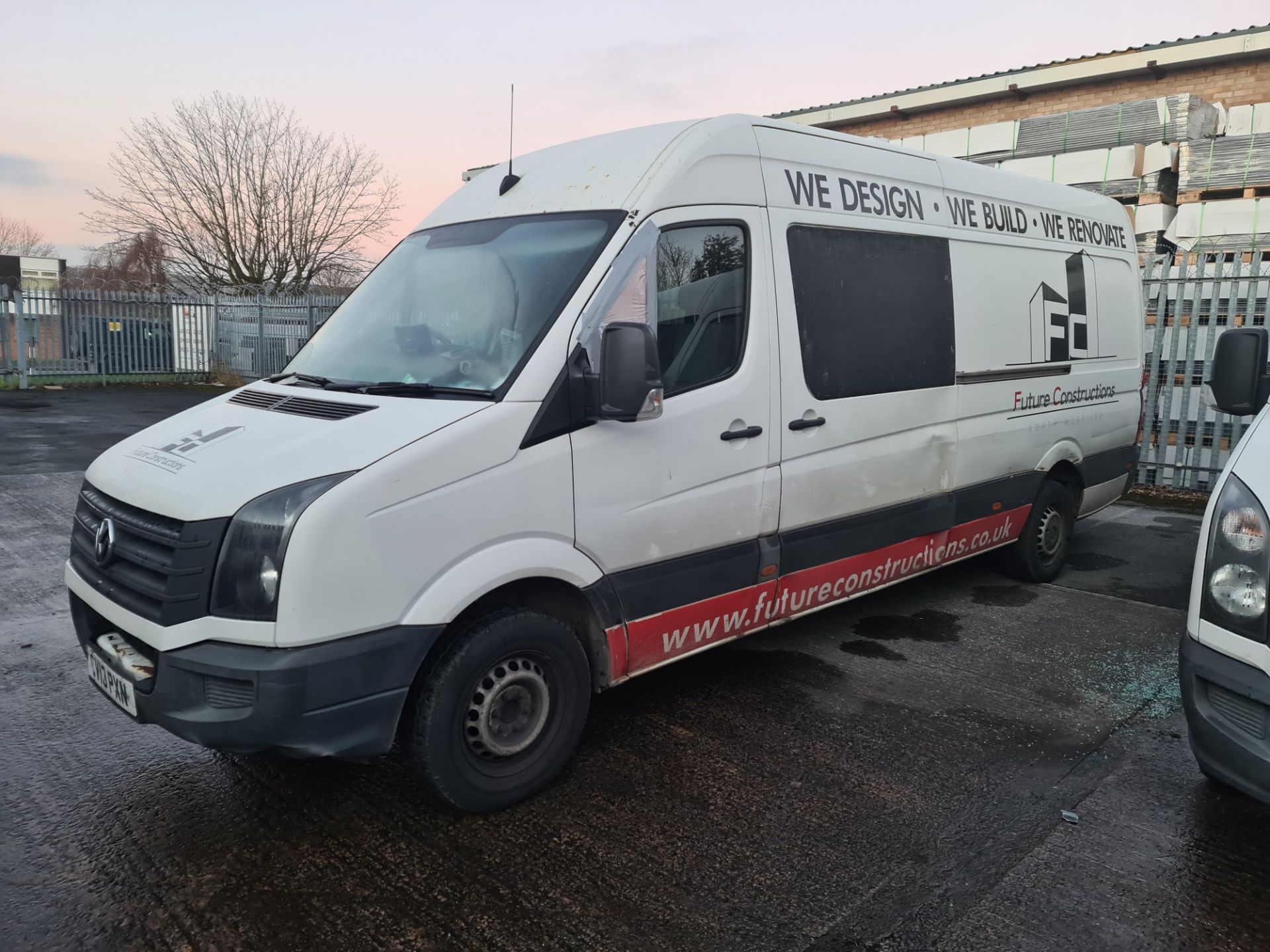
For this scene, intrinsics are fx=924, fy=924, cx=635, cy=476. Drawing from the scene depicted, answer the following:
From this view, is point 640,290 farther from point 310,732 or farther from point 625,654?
point 310,732

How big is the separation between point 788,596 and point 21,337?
1893 cm

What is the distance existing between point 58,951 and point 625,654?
1977 mm

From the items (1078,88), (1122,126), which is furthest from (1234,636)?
(1078,88)

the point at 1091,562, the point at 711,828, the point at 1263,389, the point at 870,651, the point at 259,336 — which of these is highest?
the point at 259,336

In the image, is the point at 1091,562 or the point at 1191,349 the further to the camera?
the point at 1191,349

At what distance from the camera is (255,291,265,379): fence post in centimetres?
1945

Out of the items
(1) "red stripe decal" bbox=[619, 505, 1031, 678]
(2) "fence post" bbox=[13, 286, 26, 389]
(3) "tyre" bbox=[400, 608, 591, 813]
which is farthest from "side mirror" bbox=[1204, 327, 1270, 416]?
(2) "fence post" bbox=[13, 286, 26, 389]

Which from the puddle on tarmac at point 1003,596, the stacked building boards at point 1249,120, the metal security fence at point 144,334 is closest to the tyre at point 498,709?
the puddle on tarmac at point 1003,596

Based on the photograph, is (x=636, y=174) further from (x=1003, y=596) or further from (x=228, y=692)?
(x=1003, y=596)

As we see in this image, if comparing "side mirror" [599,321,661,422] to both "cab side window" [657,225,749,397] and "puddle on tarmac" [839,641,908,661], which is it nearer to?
"cab side window" [657,225,749,397]

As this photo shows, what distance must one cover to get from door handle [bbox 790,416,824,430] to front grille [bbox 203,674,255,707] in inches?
95.7

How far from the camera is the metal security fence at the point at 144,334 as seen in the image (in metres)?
18.3

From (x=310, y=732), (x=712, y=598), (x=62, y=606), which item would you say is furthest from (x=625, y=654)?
(x=62, y=606)

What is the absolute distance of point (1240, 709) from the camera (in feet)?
9.39
